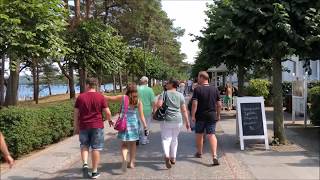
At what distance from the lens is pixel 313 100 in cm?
1578

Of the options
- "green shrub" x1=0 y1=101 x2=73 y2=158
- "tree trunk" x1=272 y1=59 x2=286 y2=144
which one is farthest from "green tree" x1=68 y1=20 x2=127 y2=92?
"tree trunk" x1=272 y1=59 x2=286 y2=144

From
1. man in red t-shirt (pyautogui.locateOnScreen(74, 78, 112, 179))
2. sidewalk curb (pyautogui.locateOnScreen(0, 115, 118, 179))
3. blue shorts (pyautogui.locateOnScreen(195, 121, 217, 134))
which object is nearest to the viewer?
man in red t-shirt (pyautogui.locateOnScreen(74, 78, 112, 179))

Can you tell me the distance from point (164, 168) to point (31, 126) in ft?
12.1

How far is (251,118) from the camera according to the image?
40.1 feet

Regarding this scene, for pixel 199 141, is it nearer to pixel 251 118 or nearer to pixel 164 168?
pixel 164 168

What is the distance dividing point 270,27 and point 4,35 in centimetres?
769

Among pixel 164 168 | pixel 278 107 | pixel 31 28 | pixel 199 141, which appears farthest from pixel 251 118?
pixel 31 28

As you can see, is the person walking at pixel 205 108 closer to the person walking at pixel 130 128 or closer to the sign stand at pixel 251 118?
the person walking at pixel 130 128

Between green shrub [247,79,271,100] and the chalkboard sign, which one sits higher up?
green shrub [247,79,271,100]

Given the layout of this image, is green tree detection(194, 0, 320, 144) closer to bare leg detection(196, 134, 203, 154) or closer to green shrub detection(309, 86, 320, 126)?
bare leg detection(196, 134, 203, 154)

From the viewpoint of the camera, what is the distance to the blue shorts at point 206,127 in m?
10.6

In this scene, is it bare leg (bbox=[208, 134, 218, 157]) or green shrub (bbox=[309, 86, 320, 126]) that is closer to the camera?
bare leg (bbox=[208, 134, 218, 157])

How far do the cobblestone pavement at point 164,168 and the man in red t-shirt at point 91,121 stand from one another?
401 millimetres

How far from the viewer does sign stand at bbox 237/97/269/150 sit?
1206cm
